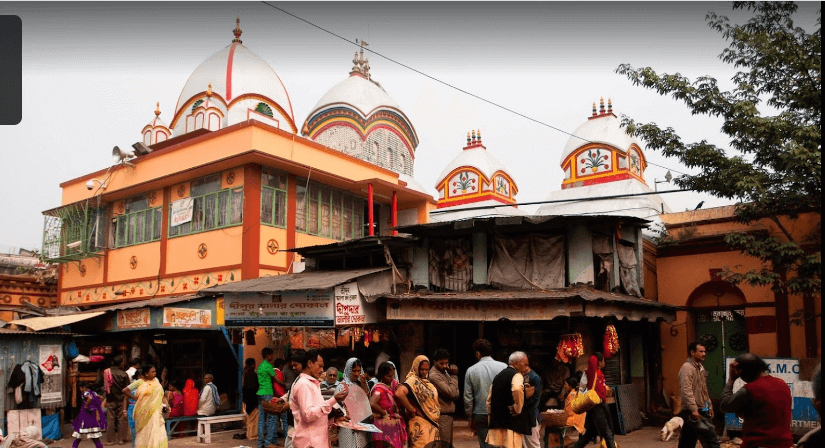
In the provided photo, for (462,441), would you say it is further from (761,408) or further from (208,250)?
(208,250)

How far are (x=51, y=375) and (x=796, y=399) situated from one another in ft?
46.3

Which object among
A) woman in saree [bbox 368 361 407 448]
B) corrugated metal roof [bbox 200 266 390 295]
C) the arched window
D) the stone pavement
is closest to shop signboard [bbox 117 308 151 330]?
corrugated metal roof [bbox 200 266 390 295]

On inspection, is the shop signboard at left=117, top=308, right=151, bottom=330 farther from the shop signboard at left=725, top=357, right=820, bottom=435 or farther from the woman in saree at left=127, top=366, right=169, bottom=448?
the shop signboard at left=725, top=357, right=820, bottom=435

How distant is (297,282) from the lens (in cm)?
1473

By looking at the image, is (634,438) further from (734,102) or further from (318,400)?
(318,400)

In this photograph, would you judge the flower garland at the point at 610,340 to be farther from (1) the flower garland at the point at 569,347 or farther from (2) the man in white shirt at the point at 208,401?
(2) the man in white shirt at the point at 208,401

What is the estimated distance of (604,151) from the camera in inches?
Answer: 1104

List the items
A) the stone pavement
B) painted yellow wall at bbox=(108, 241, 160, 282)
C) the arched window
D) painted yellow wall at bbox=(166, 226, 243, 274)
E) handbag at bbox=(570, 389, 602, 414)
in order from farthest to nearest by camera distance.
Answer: the arched window → painted yellow wall at bbox=(108, 241, 160, 282) → painted yellow wall at bbox=(166, 226, 243, 274) → the stone pavement → handbag at bbox=(570, 389, 602, 414)

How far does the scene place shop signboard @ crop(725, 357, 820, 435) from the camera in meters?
11.6

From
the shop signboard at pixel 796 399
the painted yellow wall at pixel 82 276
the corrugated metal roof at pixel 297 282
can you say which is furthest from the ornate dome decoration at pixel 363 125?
the shop signboard at pixel 796 399

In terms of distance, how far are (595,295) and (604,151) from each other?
16531 millimetres

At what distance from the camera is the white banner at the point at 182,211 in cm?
1998

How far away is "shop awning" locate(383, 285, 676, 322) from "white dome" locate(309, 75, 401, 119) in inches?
612

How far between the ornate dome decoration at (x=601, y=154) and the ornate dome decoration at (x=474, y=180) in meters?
3.38
